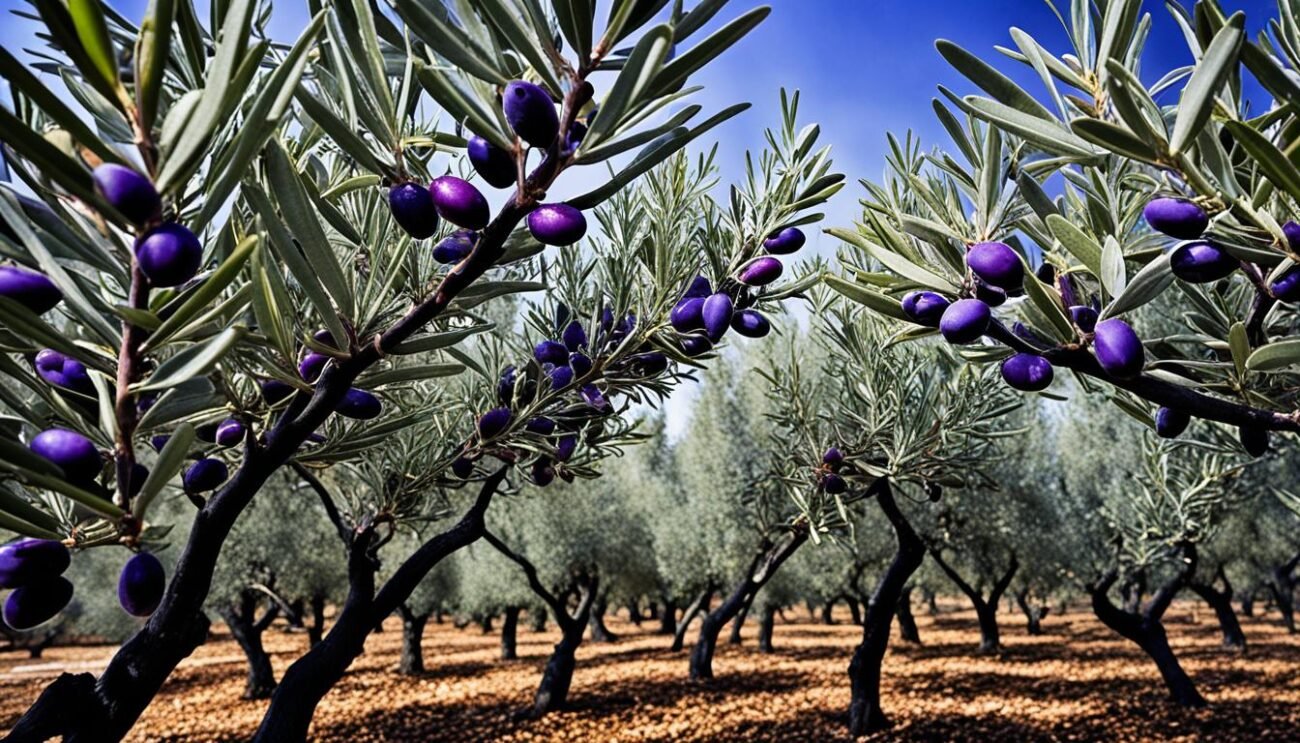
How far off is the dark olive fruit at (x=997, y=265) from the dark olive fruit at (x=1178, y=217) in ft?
0.64

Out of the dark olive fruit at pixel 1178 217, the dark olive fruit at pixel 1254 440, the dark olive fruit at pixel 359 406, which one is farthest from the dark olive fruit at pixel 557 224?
the dark olive fruit at pixel 1254 440

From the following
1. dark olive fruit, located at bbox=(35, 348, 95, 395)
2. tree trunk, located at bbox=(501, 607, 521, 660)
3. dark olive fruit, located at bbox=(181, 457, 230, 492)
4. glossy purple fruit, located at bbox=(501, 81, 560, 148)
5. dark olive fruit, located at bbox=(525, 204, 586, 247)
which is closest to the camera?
glossy purple fruit, located at bbox=(501, 81, 560, 148)

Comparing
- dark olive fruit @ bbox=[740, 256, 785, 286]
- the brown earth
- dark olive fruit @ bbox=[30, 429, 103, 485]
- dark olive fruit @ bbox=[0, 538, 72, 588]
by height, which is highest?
dark olive fruit @ bbox=[740, 256, 785, 286]

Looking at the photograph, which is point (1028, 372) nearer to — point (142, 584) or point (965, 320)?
point (965, 320)

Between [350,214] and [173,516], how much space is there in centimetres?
1460

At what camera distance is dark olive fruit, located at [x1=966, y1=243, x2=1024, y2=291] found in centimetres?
123

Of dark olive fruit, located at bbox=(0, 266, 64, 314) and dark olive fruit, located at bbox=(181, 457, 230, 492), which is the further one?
dark olive fruit, located at bbox=(181, 457, 230, 492)

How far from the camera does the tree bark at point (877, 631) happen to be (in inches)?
282

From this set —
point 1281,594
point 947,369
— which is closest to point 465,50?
point 947,369

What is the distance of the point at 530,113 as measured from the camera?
2.63 ft

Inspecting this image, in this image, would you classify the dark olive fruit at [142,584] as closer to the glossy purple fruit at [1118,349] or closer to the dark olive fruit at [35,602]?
the dark olive fruit at [35,602]

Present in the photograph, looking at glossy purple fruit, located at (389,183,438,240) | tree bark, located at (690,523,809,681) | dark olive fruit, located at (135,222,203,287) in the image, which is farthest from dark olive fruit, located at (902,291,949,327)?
tree bark, located at (690,523,809,681)

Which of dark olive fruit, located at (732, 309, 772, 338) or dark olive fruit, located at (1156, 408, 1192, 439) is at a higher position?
dark olive fruit, located at (732, 309, 772, 338)

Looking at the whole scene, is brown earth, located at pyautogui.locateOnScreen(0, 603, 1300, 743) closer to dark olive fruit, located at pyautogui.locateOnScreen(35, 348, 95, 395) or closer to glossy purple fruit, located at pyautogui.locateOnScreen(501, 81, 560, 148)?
dark olive fruit, located at pyautogui.locateOnScreen(35, 348, 95, 395)
